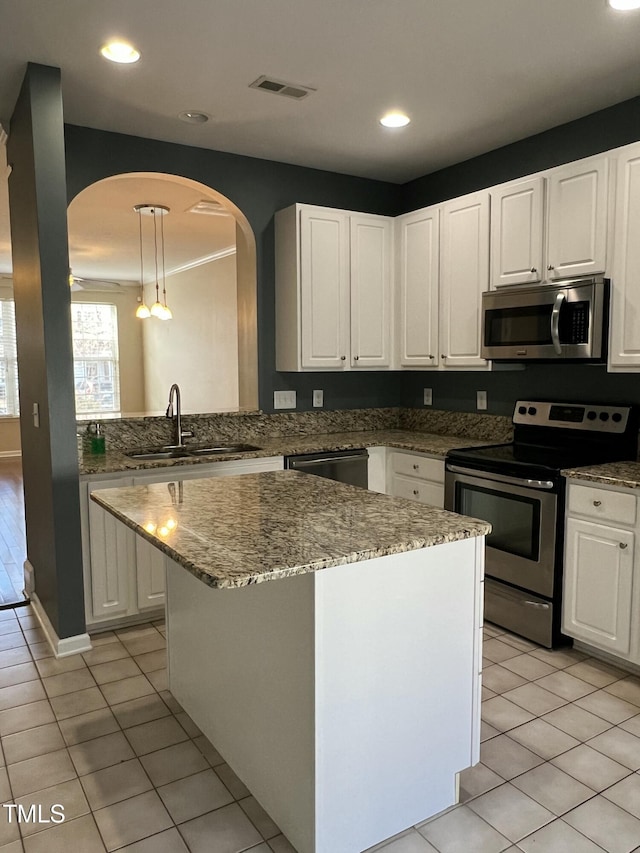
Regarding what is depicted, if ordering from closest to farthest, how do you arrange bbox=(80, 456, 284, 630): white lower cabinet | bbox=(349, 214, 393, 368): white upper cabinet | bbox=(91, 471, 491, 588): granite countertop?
bbox=(91, 471, 491, 588): granite countertop → bbox=(80, 456, 284, 630): white lower cabinet → bbox=(349, 214, 393, 368): white upper cabinet

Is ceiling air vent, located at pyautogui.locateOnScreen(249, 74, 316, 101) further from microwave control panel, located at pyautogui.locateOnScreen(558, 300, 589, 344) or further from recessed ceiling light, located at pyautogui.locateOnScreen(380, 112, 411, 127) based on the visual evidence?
microwave control panel, located at pyautogui.locateOnScreen(558, 300, 589, 344)

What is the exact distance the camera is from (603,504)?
2723mm

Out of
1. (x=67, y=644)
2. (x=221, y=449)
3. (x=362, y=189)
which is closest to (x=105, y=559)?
(x=67, y=644)

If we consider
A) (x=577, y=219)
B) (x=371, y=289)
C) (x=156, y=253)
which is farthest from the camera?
(x=156, y=253)

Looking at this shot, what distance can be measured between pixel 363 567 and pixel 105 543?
190cm

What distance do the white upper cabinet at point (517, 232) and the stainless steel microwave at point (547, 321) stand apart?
0.08 m

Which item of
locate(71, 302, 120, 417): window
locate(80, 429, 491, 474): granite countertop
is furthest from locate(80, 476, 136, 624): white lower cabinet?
locate(71, 302, 120, 417): window

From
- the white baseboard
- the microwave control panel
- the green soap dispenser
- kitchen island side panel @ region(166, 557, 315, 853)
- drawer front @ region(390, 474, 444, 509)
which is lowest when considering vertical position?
the white baseboard

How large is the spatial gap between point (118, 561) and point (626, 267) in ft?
9.07

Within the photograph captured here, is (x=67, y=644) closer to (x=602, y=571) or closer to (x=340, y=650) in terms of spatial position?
(x=340, y=650)

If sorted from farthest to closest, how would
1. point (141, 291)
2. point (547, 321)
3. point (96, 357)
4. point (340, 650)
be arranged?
point (141, 291) → point (96, 357) → point (547, 321) → point (340, 650)

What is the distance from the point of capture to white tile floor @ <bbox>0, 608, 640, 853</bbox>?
184 cm

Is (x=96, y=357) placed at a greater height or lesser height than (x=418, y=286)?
→ lesser

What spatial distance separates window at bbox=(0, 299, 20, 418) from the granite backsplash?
6800 millimetres
